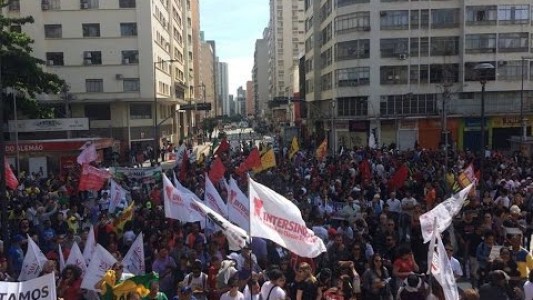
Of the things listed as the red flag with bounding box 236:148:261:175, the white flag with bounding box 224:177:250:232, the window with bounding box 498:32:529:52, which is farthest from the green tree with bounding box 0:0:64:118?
the window with bounding box 498:32:529:52

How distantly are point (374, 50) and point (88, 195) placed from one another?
1421 inches

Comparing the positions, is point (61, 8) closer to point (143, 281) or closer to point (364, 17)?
point (364, 17)

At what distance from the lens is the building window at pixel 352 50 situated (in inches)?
2012

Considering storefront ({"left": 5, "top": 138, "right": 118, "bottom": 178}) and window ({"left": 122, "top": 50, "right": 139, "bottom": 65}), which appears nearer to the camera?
storefront ({"left": 5, "top": 138, "right": 118, "bottom": 178})

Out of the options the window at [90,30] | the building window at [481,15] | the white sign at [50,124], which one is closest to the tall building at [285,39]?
the building window at [481,15]

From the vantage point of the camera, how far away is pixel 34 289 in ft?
21.9

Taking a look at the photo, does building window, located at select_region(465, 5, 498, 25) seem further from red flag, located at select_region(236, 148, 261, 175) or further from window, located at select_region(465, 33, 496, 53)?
red flag, located at select_region(236, 148, 261, 175)

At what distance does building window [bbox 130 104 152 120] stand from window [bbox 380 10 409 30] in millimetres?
22014

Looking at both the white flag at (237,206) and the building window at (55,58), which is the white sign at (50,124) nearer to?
the building window at (55,58)

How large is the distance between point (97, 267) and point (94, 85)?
43.7 m

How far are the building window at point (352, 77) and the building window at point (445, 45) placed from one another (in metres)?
6.03

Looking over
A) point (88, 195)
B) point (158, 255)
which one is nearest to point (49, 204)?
point (88, 195)

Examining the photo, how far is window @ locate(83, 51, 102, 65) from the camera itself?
50.1 meters

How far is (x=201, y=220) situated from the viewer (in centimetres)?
1205
